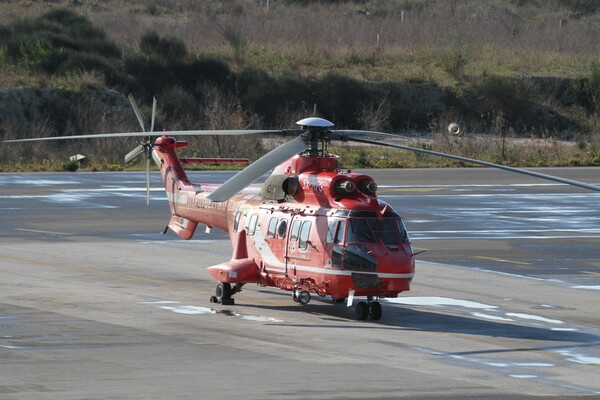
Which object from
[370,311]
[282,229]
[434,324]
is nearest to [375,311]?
[370,311]

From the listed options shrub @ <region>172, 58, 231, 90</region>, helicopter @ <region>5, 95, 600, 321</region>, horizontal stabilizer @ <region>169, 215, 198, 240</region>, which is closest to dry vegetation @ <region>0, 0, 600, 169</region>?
shrub @ <region>172, 58, 231, 90</region>

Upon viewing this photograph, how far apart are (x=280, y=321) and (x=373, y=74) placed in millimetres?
51886

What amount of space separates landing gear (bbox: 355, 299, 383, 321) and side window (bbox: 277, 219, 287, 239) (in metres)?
1.85

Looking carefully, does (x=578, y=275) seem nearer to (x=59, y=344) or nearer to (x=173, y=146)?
(x=173, y=146)

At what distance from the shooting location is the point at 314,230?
1895 centimetres

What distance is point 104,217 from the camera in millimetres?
33750

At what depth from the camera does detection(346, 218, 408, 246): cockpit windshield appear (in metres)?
18.4

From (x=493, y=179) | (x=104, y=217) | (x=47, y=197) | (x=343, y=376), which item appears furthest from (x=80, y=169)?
(x=343, y=376)

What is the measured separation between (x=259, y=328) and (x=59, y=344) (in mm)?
3365

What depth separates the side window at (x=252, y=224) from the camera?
20.4 meters

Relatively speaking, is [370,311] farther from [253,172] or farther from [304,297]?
[253,172]

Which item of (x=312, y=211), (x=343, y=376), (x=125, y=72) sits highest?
(x=125, y=72)

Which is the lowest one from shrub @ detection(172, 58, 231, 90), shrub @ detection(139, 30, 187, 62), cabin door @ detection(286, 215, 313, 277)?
cabin door @ detection(286, 215, 313, 277)

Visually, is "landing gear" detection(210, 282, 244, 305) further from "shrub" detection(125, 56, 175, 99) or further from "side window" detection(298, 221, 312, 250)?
"shrub" detection(125, 56, 175, 99)
